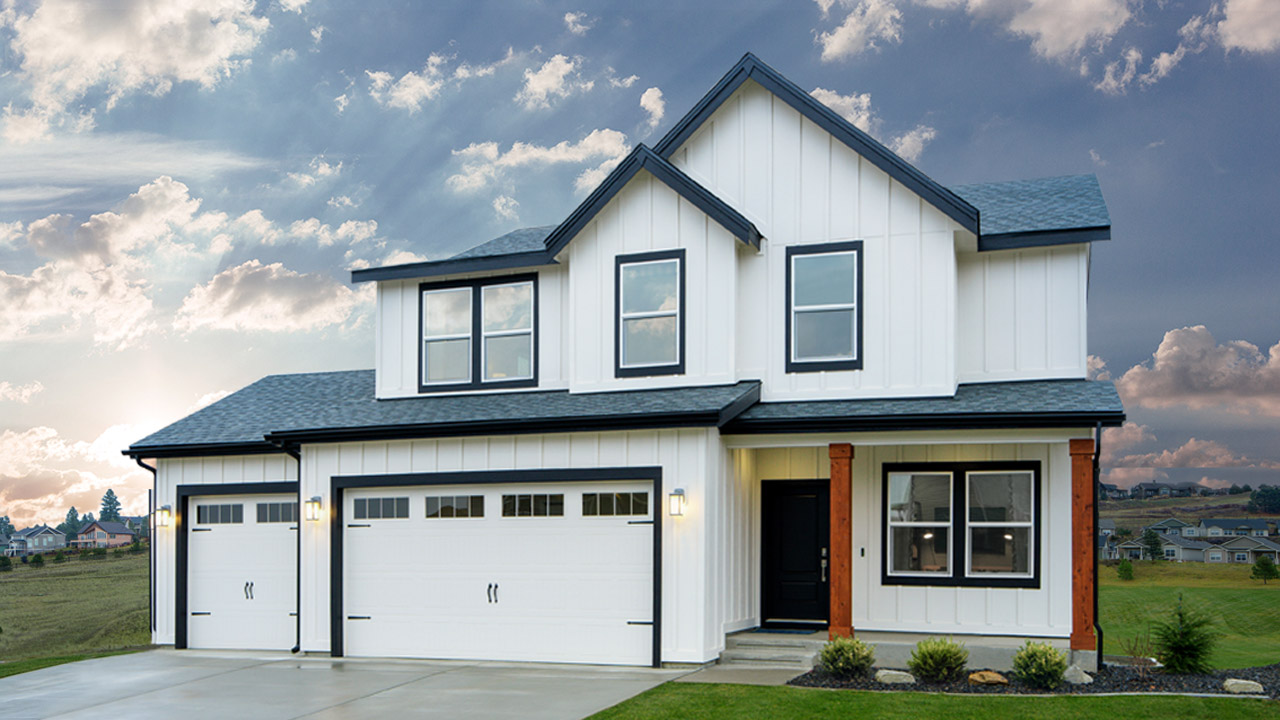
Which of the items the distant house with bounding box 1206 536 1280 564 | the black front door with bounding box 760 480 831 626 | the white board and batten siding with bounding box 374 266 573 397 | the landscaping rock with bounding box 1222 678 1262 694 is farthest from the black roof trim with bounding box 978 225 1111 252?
the distant house with bounding box 1206 536 1280 564

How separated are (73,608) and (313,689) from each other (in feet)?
78.2

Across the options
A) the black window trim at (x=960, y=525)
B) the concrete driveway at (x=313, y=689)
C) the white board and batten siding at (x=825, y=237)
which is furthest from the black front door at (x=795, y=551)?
the concrete driveway at (x=313, y=689)

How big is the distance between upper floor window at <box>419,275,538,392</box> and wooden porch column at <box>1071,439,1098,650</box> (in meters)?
8.39

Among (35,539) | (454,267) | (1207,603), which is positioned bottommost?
(35,539)

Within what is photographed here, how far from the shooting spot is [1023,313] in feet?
48.6

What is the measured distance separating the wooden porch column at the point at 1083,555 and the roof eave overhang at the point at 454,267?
840 centimetres

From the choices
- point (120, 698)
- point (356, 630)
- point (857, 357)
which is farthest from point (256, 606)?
→ point (857, 357)

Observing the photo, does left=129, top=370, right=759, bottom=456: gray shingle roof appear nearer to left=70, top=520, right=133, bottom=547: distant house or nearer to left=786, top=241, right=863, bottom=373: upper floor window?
left=786, top=241, right=863, bottom=373: upper floor window

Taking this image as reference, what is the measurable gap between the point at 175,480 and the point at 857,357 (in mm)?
11937

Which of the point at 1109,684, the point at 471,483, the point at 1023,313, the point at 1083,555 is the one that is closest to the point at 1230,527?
the point at 1023,313

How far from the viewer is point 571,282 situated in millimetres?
16078

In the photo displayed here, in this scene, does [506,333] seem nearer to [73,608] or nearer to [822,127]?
[822,127]

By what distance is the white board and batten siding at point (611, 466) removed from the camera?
1342 centimetres

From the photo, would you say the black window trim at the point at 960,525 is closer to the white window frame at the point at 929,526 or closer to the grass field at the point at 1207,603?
the white window frame at the point at 929,526
